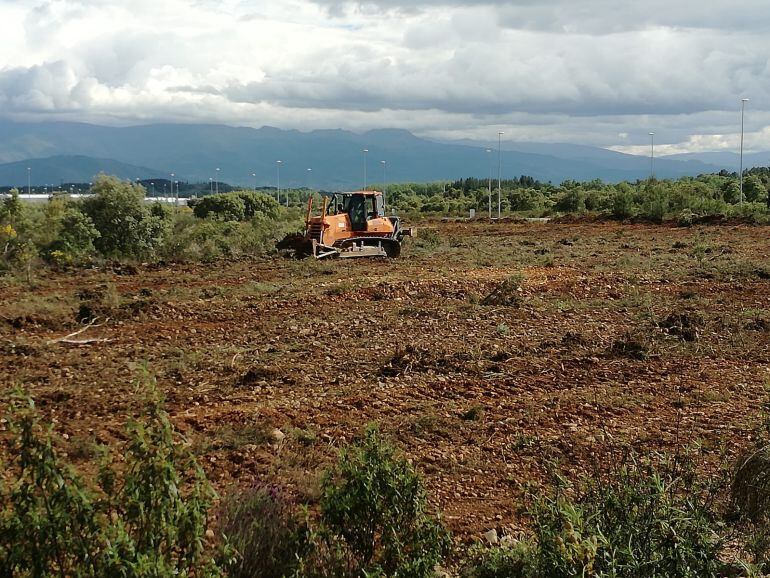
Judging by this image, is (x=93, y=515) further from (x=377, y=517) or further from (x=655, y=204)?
(x=655, y=204)

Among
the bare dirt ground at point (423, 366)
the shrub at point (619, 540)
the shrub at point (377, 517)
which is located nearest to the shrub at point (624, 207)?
the bare dirt ground at point (423, 366)

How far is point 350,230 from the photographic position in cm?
2628

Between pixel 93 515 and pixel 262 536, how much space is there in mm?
1143

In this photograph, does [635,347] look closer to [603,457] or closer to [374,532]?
[603,457]

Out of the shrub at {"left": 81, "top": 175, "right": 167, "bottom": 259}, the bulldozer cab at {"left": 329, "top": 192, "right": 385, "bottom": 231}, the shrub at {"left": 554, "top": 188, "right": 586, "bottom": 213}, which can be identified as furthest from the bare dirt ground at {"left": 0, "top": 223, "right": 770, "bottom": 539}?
the shrub at {"left": 554, "top": 188, "right": 586, "bottom": 213}

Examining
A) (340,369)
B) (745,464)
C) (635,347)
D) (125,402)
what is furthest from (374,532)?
(635,347)

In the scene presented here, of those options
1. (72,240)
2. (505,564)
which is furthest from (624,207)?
(505,564)

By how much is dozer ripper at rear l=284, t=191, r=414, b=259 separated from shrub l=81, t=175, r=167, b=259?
4.67 meters

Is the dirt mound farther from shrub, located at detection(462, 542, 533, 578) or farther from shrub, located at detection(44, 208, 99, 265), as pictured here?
shrub, located at detection(44, 208, 99, 265)

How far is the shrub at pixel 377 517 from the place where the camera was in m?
4.72

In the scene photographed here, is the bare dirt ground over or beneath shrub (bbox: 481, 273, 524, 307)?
beneath

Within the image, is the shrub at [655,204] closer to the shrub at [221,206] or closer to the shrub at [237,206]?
the shrub at [237,206]

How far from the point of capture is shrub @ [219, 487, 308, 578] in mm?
4617

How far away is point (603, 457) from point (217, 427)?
12.6 ft
